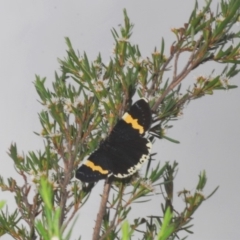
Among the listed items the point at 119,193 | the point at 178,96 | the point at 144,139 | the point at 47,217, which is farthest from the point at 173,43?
the point at 47,217

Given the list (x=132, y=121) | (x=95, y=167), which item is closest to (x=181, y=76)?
(x=132, y=121)

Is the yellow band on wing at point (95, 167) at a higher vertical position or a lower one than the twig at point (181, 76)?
lower

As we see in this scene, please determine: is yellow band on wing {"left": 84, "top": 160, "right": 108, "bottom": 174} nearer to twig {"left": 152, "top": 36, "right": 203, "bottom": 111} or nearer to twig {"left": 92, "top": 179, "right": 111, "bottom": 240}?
twig {"left": 92, "top": 179, "right": 111, "bottom": 240}

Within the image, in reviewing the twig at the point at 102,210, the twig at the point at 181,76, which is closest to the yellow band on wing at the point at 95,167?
the twig at the point at 102,210

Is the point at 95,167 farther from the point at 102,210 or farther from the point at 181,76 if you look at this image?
the point at 181,76

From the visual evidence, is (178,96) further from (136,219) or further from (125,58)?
(136,219)

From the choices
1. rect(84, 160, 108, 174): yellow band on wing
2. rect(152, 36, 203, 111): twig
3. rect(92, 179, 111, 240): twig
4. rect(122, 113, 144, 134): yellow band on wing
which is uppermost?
rect(152, 36, 203, 111): twig

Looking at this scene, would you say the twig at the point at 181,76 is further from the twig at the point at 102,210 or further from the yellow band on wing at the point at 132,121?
the twig at the point at 102,210

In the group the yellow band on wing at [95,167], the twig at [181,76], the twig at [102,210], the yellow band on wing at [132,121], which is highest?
the twig at [181,76]

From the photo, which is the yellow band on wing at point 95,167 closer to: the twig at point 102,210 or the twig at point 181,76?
the twig at point 102,210

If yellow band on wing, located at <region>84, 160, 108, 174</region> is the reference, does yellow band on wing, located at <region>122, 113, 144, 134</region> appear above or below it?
above

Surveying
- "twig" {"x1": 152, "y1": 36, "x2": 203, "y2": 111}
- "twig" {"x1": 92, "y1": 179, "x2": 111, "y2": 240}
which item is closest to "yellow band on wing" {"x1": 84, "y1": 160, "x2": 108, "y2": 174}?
"twig" {"x1": 92, "y1": 179, "x2": 111, "y2": 240}
